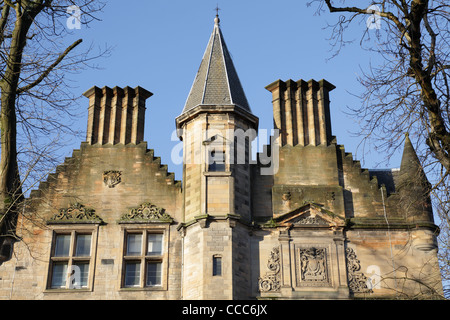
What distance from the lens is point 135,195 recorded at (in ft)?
70.5

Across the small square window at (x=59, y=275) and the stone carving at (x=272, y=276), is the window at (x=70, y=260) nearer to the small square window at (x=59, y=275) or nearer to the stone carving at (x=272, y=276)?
the small square window at (x=59, y=275)

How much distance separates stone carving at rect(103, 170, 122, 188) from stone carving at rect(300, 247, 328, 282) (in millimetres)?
5565

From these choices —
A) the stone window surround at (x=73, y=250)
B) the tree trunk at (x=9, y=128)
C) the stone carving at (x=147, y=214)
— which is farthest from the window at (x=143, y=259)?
the tree trunk at (x=9, y=128)

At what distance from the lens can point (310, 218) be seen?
20875 millimetres

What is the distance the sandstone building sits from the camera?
2005 cm

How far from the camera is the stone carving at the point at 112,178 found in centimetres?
2164

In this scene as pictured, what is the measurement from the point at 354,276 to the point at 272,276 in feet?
7.16

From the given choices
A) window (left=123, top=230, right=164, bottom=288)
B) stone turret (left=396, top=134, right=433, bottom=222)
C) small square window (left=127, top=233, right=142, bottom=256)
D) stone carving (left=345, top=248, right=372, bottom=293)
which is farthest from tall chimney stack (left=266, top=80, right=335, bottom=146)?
small square window (left=127, top=233, right=142, bottom=256)

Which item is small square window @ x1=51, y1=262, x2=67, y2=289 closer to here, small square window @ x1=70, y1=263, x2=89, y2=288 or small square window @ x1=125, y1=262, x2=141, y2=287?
small square window @ x1=70, y1=263, x2=89, y2=288

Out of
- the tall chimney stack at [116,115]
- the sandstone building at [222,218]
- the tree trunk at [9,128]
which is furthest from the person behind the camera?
the tall chimney stack at [116,115]

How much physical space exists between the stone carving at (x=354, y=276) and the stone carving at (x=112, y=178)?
6680 mm

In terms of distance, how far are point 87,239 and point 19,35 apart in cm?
805

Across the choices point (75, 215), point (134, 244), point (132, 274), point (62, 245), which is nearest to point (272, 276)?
point (132, 274)

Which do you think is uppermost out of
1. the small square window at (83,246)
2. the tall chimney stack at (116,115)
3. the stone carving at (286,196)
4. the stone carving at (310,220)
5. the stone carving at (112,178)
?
the tall chimney stack at (116,115)
